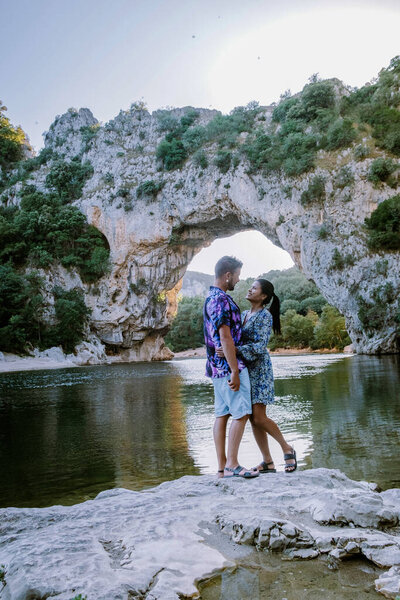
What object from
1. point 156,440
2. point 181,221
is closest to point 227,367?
point 156,440

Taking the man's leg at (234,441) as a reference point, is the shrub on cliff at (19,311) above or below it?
above

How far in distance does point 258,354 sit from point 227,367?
0.36 m

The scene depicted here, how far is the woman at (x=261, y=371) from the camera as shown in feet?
13.0

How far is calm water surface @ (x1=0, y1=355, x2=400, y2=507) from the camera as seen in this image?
4.61 m

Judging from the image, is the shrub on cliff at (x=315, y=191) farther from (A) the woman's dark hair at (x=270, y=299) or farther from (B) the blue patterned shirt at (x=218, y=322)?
(B) the blue patterned shirt at (x=218, y=322)

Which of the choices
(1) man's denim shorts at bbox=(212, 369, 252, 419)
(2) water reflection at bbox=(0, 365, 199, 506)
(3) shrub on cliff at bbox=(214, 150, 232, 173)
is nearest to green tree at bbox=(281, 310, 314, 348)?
(3) shrub on cliff at bbox=(214, 150, 232, 173)

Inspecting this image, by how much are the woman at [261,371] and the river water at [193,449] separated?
0.89 metres

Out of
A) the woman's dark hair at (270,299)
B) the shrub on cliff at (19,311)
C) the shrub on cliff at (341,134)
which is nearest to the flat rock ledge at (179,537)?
the woman's dark hair at (270,299)

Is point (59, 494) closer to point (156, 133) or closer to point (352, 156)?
point (352, 156)

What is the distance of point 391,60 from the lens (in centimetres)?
3194

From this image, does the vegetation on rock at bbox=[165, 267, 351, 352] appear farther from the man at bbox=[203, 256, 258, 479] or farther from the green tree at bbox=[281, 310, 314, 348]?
the man at bbox=[203, 256, 258, 479]

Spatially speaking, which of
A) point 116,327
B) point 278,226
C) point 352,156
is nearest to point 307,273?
point 278,226

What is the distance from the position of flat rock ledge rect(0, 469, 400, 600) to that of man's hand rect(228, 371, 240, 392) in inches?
33.4

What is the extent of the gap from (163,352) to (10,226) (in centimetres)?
2291
